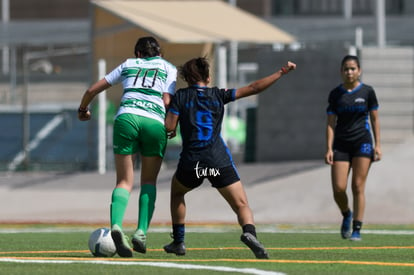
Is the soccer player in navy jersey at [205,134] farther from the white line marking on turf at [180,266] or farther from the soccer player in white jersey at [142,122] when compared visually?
the white line marking on turf at [180,266]

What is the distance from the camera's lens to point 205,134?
11180 millimetres

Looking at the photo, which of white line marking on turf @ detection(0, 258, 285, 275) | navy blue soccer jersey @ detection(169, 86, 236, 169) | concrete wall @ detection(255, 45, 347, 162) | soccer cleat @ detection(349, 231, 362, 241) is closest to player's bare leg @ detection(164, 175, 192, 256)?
navy blue soccer jersey @ detection(169, 86, 236, 169)

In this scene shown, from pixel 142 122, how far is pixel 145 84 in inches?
13.5

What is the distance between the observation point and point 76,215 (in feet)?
88.2

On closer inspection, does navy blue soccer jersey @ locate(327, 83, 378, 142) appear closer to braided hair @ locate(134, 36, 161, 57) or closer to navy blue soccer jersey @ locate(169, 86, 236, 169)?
braided hair @ locate(134, 36, 161, 57)

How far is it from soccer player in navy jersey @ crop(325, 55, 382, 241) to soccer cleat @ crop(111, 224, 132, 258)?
422 centimetres

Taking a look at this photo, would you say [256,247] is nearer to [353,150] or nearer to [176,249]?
[176,249]

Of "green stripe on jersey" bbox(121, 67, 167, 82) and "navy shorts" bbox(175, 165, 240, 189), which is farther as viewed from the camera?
"green stripe on jersey" bbox(121, 67, 167, 82)

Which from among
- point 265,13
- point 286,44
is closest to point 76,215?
point 286,44

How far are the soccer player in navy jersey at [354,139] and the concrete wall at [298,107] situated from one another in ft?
51.8

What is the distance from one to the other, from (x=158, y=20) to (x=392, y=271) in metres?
24.8

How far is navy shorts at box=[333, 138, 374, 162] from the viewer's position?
14.6 meters

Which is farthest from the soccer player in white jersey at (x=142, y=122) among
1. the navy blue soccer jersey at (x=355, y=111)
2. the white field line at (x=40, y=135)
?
the white field line at (x=40, y=135)

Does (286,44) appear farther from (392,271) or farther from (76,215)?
(392,271)
